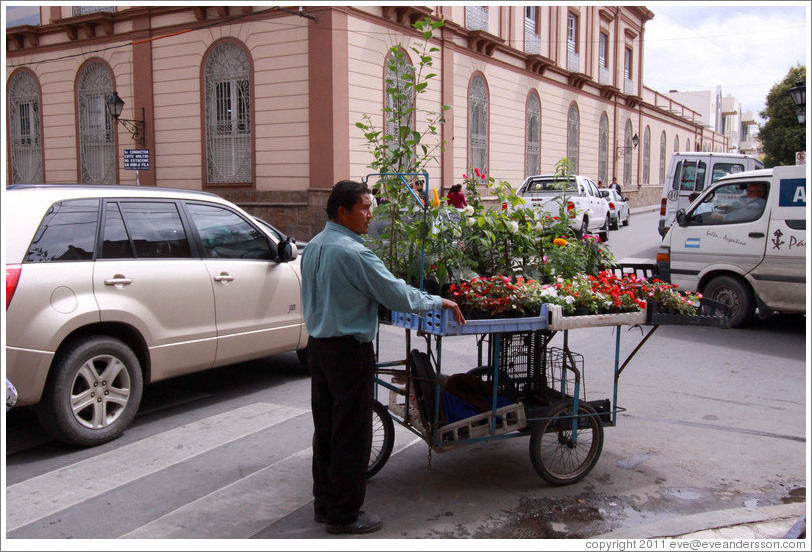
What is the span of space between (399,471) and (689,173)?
15186 mm

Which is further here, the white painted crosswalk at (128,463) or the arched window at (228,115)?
the arched window at (228,115)

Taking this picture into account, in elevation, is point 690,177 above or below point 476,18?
below

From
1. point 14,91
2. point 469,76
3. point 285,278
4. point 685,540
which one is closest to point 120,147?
point 14,91

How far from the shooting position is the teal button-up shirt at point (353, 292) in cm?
359

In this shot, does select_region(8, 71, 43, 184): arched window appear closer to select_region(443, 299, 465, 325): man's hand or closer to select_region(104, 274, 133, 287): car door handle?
select_region(104, 274, 133, 287): car door handle

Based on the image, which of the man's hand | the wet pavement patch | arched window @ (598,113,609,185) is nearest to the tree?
arched window @ (598,113,609,185)

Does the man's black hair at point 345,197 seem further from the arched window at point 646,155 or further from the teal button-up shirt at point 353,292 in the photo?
the arched window at point 646,155

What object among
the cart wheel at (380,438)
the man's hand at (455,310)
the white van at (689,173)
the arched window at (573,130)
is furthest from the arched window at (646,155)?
the man's hand at (455,310)

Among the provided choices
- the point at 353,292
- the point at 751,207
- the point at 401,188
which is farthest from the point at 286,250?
the point at 751,207

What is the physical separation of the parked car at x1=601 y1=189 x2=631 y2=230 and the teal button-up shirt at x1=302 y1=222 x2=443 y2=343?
20.5 m

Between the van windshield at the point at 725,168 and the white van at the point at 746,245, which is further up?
the van windshield at the point at 725,168

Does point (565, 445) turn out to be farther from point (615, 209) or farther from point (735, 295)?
point (615, 209)

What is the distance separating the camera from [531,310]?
13.6 ft

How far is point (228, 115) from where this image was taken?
18500 mm
